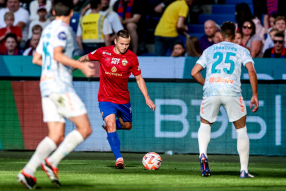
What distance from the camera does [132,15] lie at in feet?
48.6

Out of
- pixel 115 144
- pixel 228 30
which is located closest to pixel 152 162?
pixel 115 144

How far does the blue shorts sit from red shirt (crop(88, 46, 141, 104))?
0.07 m

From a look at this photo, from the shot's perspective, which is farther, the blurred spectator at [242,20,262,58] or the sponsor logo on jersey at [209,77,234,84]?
the blurred spectator at [242,20,262,58]

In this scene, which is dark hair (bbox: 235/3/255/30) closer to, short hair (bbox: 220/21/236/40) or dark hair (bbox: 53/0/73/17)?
short hair (bbox: 220/21/236/40)

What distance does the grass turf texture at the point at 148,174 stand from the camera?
21.5 ft

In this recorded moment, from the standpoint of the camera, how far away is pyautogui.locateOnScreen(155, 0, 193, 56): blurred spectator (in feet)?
46.0

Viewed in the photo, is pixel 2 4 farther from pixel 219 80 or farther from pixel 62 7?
pixel 62 7

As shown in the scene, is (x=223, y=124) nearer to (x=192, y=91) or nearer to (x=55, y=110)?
(x=192, y=91)

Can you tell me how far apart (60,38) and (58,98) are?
0.66 meters

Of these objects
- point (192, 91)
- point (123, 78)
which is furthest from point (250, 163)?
point (123, 78)

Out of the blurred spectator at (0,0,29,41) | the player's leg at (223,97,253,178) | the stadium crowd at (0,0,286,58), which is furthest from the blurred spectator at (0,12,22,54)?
the player's leg at (223,97,253,178)

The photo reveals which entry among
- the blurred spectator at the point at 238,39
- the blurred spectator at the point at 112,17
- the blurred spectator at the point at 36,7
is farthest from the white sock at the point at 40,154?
the blurred spectator at the point at 36,7

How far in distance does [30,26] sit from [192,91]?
545 centimetres

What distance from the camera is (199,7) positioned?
54.2 feet
